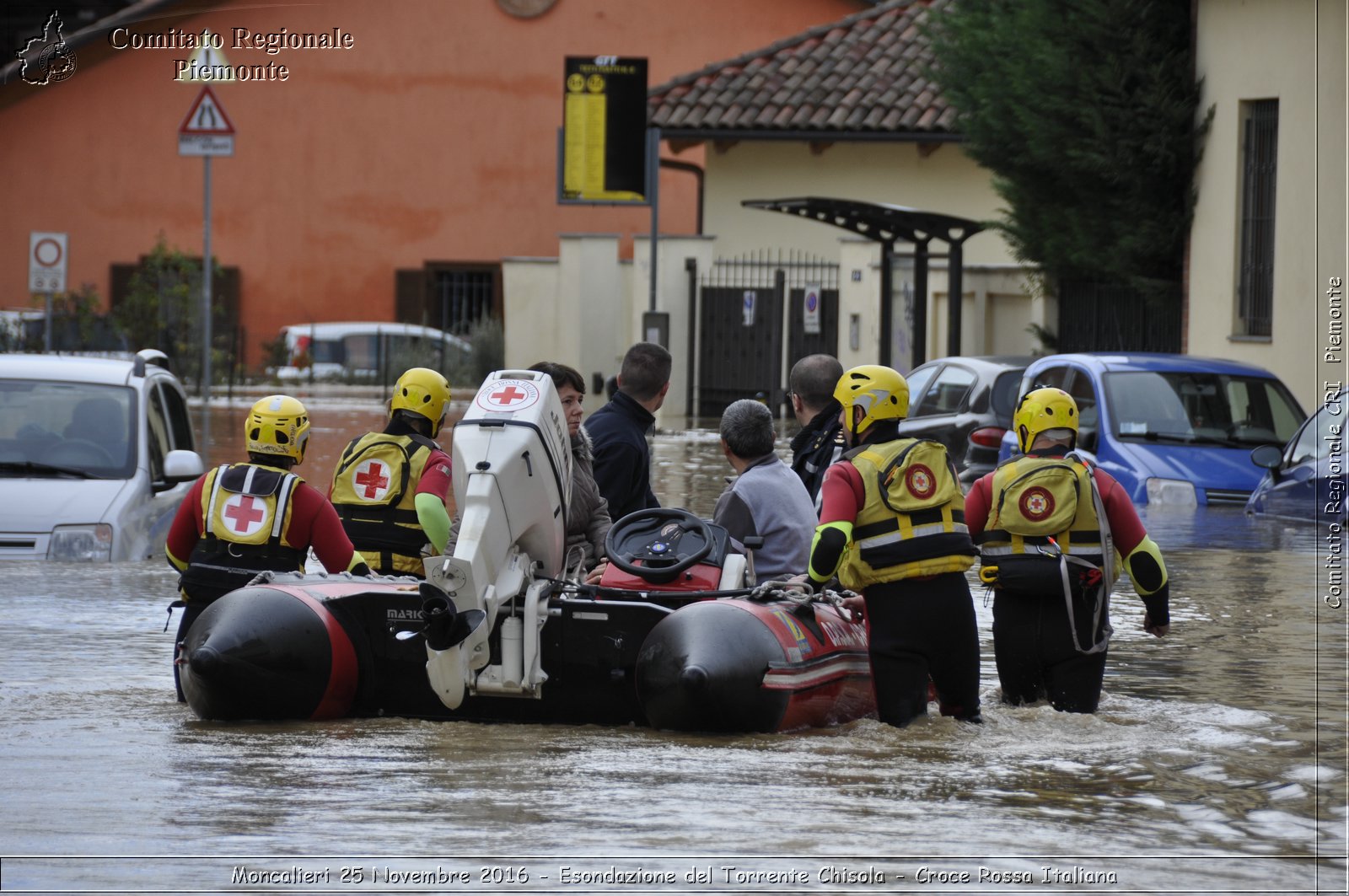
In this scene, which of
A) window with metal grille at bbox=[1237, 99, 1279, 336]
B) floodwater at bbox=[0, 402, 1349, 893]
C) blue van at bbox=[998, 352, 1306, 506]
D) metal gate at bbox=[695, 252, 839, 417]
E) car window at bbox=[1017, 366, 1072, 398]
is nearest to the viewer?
floodwater at bbox=[0, 402, 1349, 893]

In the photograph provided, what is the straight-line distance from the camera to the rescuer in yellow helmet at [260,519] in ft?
29.0

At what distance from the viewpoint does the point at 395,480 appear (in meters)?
9.25

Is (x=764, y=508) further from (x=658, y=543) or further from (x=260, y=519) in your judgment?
(x=260, y=519)

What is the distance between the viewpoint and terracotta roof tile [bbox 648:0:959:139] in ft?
111

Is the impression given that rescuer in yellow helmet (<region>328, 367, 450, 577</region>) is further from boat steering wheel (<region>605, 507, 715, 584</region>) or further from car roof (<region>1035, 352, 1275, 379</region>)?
car roof (<region>1035, 352, 1275, 379</region>)

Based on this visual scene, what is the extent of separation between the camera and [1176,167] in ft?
75.8

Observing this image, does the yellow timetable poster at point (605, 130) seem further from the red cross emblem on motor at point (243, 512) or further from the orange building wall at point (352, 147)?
the red cross emblem on motor at point (243, 512)

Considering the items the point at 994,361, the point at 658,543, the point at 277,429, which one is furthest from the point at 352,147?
the point at 658,543

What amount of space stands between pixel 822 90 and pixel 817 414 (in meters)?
25.6

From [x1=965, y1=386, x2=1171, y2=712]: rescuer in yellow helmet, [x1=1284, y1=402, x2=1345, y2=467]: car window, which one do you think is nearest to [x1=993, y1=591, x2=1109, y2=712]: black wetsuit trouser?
[x1=965, y1=386, x2=1171, y2=712]: rescuer in yellow helmet

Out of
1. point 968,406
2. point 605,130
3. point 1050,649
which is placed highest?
point 605,130

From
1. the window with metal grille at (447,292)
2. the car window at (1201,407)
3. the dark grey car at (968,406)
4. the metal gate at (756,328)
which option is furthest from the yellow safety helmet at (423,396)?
the window with metal grille at (447,292)

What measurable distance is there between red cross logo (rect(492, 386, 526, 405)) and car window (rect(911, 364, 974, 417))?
12.8 meters

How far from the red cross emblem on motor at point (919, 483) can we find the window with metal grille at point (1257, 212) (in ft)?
47.5
